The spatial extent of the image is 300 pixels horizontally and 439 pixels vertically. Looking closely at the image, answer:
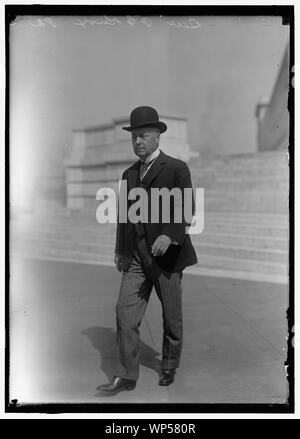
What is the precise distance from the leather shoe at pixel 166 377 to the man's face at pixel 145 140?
1666mm

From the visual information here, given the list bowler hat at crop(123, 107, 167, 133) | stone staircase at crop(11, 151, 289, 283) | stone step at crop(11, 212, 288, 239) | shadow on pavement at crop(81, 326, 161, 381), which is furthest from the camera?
stone step at crop(11, 212, 288, 239)

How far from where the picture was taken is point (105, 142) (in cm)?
1241

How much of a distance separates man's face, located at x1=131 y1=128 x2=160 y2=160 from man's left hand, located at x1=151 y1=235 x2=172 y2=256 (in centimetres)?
67

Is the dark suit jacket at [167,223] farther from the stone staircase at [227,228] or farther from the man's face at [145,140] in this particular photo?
the stone staircase at [227,228]

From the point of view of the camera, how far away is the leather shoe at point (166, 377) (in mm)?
4012

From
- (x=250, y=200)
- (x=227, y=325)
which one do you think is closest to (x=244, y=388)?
(x=227, y=325)

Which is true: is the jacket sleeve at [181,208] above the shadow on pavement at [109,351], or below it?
above

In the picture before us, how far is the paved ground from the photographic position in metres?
3.98

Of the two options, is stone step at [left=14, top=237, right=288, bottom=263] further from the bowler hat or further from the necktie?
the bowler hat

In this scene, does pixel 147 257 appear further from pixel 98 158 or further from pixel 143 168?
pixel 98 158

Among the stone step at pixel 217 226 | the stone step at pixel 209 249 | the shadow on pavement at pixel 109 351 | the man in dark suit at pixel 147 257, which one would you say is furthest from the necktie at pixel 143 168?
the stone step at pixel 217 226

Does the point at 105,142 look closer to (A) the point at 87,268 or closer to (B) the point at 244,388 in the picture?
(A) the point at 87,268

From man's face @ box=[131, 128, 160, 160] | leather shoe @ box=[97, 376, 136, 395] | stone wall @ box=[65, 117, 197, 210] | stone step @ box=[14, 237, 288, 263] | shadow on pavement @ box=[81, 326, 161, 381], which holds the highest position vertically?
stone wall @ box=[65, 117, 197, 210]

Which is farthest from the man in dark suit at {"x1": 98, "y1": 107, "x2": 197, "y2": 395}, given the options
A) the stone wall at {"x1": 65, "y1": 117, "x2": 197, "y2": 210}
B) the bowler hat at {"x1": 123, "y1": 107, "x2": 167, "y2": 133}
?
the stone wall at {"x1": 65, "y1": 117, "x2": 197, "y2": 210}
